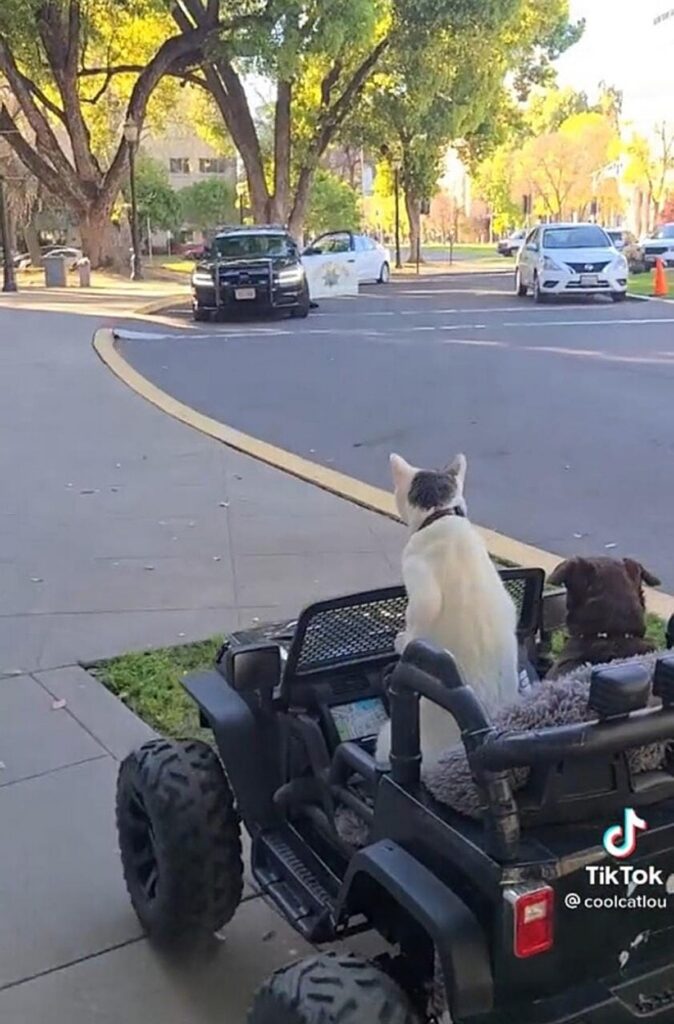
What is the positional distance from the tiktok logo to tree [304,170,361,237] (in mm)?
56945

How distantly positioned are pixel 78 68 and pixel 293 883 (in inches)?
1288

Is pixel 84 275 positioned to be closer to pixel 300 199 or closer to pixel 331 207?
pixel 300 199

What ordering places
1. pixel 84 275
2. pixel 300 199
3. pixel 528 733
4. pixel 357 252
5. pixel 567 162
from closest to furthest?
1. pixel 528 733
2. pixel 357 252
3. pixel 84 275
4. pixel 300 199
5. pixel 567 162

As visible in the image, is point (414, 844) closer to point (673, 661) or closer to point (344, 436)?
point (673, 661)

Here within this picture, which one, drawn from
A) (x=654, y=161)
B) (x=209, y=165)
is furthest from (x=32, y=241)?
(x=654, y=161)

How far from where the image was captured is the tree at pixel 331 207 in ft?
190

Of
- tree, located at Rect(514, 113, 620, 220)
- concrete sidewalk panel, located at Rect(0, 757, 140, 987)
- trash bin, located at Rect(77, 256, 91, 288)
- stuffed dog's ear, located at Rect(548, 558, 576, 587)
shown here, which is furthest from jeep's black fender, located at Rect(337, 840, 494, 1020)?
tree, located at Rect(514, 113, 620, 220)

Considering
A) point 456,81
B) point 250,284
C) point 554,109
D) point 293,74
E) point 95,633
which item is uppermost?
point 554,109

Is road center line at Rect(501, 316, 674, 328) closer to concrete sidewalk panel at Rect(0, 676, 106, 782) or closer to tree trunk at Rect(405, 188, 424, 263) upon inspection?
concrete sidewalk panel at Rect(0, 676, 106, 782)

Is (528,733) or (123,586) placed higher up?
(528,733)

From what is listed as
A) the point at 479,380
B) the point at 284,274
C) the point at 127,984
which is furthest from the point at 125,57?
the point at 127,984

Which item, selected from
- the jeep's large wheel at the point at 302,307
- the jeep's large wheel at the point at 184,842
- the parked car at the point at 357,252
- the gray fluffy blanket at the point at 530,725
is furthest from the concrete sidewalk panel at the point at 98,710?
the parked car at the point at 357,252

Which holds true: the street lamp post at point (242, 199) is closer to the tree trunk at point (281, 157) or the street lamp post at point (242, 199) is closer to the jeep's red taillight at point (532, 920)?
the tree trunk at point (281, 157)

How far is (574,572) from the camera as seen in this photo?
2779mm
